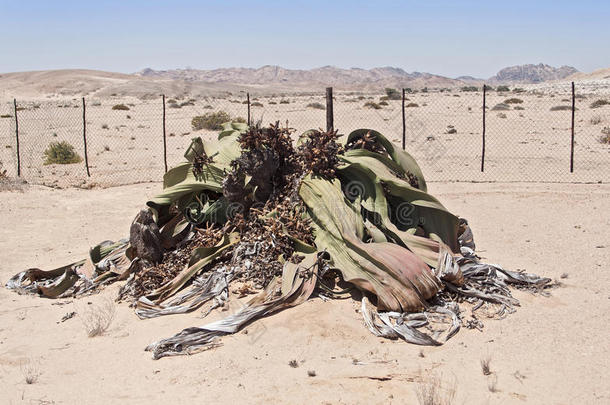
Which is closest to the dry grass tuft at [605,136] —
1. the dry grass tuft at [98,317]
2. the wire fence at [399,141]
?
the wire fence at [399,141]

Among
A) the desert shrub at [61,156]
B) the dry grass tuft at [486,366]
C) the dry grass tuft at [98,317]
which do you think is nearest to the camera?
the dry grass tuft at [486,366]

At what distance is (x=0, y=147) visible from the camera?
18453 mm

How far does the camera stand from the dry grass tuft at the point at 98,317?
512cm

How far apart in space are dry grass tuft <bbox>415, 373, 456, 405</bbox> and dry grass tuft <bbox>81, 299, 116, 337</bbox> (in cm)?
282

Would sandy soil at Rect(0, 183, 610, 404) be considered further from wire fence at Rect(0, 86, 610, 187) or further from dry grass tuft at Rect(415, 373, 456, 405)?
wire fence at Rect(0, 86, 610, 187)

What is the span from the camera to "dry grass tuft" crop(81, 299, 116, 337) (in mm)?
5125

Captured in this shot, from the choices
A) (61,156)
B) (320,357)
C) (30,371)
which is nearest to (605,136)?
(61,156)

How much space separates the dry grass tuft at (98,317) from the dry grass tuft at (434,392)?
2.82m

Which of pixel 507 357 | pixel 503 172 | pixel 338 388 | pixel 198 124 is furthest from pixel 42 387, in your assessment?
pixel 198 124

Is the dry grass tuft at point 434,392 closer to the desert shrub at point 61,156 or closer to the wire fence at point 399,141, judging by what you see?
the wire fence at point 399,141

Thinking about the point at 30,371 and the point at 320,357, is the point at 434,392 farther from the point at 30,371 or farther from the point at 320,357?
the point at 30,371

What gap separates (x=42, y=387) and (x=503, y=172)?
35.7ft

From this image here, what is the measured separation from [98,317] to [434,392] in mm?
3096

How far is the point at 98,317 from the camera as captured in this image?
5.30 metres
